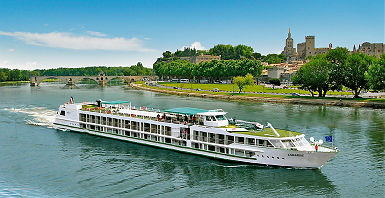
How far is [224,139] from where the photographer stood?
32844 mm

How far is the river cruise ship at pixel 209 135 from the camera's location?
99.0ft

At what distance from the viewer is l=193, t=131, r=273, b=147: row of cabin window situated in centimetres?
3108

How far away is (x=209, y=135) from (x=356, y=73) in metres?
65.9

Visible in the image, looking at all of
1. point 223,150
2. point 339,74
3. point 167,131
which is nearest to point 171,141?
point 167,131

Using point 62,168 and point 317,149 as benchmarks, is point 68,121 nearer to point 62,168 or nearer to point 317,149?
point 62,168

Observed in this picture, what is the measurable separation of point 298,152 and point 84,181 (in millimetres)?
18322

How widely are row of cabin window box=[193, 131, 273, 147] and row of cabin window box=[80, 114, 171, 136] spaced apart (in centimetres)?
422

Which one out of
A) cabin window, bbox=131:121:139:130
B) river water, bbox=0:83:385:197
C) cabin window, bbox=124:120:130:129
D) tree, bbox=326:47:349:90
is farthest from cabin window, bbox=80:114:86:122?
tree, bbox=326:47:349:90

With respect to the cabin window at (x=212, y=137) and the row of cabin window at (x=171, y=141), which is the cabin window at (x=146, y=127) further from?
the cabin window at (x=212, y=137)

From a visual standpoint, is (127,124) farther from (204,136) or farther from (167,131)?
(204,136)

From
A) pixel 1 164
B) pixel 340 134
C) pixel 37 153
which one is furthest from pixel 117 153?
pixel 340 134

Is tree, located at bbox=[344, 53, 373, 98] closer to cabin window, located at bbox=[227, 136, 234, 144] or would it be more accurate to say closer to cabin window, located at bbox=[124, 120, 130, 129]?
cabin window, located at bbox=[227, 136, 234, 144]

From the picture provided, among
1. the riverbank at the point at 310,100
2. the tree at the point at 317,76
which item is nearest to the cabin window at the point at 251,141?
the riverbank at the point at 310,100

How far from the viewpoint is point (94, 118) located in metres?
45.0
